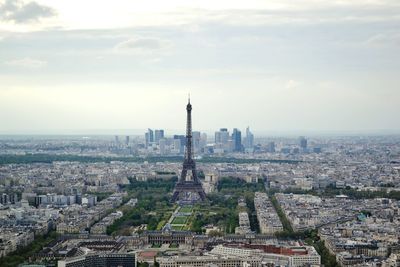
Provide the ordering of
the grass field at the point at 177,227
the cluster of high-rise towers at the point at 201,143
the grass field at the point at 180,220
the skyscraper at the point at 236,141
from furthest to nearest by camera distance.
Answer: the skyscraper at the point at 236,141 < the cluster of high-rise towers at the point at 201,143 < the grass field at the point at 180,220 < the grass field at the point at 177,227

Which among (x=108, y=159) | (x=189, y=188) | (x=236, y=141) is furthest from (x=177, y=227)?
(x=236, y=141)

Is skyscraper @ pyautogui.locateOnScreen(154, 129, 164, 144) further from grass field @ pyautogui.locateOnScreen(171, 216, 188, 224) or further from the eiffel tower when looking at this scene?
grass field @ pyautogui.locateOnScreen(171, 216, 188, 224)

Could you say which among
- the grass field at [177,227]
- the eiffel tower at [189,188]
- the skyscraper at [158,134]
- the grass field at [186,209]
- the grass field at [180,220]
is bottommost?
the grass field at [177,227]

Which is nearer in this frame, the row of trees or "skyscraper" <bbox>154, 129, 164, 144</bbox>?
the row of trees

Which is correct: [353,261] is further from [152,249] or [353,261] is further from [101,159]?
[101,159]

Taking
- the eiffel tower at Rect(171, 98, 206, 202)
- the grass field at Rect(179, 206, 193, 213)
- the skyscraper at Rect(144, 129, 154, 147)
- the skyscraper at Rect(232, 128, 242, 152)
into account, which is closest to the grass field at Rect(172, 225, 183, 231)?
the grass field at Rect(179, 206, 193, 213)

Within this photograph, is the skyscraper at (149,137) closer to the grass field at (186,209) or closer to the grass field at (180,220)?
the grass field at (186,209)

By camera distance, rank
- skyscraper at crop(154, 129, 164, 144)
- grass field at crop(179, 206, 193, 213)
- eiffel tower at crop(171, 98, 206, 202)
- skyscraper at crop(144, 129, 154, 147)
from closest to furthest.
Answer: grass field at crop(179, 206, 193, 213)
eiffel tower at crop(171, 98, 206, 202)
skyscraper at crop(144, 129, 154, 147)
skyscraper at crop(154, 129, 164, 144)

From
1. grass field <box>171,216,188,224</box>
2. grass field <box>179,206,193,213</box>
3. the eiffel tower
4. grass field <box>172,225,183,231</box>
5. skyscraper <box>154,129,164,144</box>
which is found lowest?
grass field <box>172,225,183,231</box>

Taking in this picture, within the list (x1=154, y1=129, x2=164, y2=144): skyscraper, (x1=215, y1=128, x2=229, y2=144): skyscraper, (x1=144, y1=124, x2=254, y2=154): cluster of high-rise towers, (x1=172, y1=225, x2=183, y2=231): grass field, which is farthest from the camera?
(x1=154, y1=129, x2=164, y2=144): skyscraper

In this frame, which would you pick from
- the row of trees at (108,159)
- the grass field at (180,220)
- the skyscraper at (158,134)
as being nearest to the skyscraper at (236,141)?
the skyscraper at (158,134)

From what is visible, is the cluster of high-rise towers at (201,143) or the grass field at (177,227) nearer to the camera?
the grass field at (177,227)
